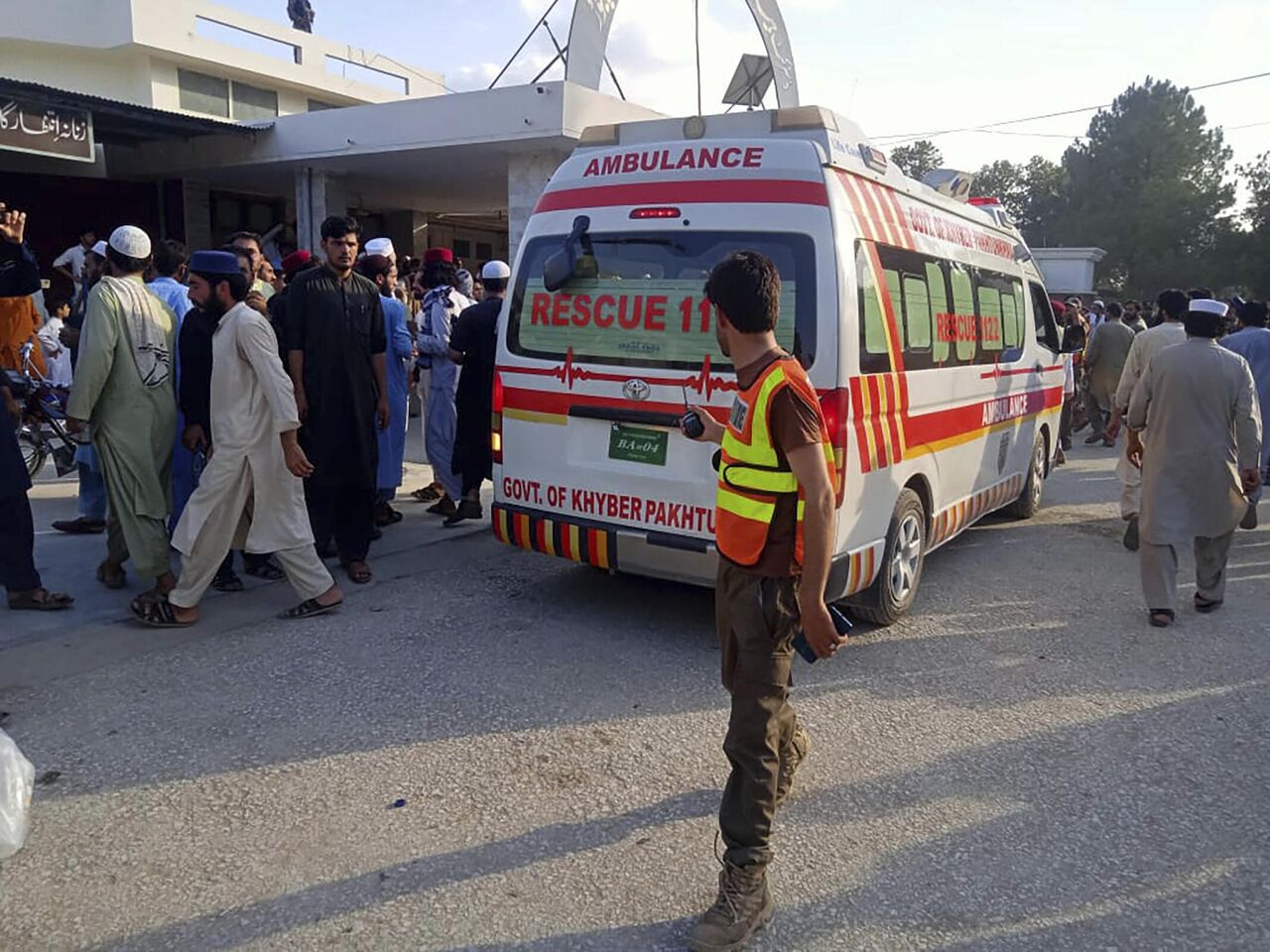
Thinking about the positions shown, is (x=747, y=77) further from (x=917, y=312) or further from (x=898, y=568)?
(x=898, y=568)

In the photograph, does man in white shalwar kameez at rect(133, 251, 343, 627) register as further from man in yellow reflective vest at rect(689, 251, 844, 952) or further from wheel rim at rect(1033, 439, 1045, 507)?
wheel rim at rect(1033, 439, 1045, 507)

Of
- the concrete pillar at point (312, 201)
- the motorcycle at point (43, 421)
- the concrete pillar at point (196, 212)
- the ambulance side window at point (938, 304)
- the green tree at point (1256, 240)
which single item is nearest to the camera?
the ambulance side window at point (938, 304)

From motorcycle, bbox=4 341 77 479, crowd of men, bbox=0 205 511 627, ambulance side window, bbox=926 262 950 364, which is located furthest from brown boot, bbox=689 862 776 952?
motorcycle, bbox=4 341 77 479

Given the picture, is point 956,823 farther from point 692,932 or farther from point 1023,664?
point 1023,664

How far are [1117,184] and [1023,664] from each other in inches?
2450

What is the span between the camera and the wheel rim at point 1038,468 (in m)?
8.13

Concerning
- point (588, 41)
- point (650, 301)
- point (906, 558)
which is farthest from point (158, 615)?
point (588, 41)

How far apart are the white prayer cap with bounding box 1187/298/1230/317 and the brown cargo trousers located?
394 cm

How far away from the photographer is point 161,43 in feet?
72.1

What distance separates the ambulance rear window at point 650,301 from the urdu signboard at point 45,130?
9887 mm

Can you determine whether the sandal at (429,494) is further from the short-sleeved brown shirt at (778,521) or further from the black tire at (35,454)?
the short-sleeved brown shirt at (778,521)

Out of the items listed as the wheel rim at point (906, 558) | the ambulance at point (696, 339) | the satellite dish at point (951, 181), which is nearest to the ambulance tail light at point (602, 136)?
the ambulance at point (696, 339)

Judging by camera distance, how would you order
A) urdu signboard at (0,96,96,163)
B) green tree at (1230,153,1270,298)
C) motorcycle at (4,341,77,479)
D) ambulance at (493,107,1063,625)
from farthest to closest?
green tree at (1230,153,1270,298) → urdu signboard at (0,96,96,163) → motorcycle at (4,341,77,479) → ambulance at (493,107,1063,625)

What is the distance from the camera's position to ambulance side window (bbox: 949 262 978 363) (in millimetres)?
5883
